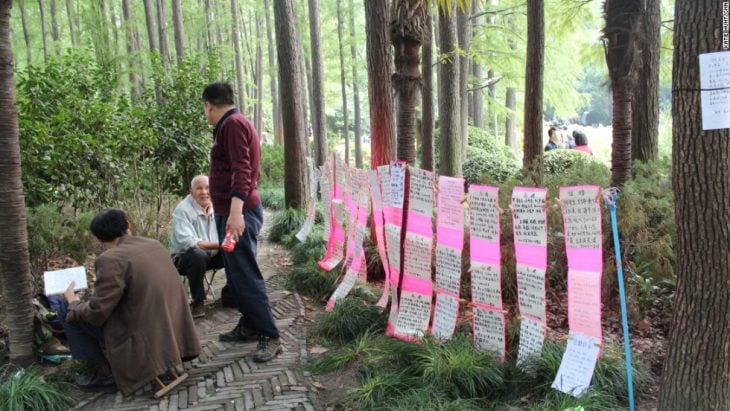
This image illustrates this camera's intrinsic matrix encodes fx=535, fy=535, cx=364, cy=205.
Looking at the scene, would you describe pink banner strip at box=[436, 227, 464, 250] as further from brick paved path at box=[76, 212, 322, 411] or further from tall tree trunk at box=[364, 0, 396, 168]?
tall tree trunk at box=[364, 0, 396, 168]

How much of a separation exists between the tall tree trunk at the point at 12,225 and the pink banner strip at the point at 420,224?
285cm

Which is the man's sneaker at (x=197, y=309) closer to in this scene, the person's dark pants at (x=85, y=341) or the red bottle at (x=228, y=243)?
the person's dark pants at (x=85, y=341)

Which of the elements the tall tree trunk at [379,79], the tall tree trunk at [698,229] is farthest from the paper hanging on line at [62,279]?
the tall tree trunk at [698,229]

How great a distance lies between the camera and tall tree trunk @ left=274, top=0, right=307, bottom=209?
859 cm

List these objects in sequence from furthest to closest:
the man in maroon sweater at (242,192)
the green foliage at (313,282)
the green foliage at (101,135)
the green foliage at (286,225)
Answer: the green foliage at (286,225) → the green foliage at (101,135) → the green foliage at (313,282) → the man in maroon sweater at (242,192)

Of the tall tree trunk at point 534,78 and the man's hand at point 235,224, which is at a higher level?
the tall tree trunk at point 534,78

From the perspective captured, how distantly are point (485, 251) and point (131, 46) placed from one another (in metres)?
17.5

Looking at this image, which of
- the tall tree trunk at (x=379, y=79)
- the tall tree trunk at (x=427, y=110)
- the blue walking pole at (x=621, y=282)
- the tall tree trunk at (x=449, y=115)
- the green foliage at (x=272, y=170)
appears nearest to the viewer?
the blue walking pole at (x=621, y=282)

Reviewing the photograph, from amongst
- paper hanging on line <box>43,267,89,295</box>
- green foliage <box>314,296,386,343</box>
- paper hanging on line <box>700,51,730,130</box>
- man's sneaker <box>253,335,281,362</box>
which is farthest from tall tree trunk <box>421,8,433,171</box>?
paper hanging on line <box>700,51,730,130</box>

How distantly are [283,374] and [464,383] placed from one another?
1347 mm

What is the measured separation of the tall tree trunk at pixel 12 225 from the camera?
3664 millimetres

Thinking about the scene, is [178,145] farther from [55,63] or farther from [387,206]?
[387,206]

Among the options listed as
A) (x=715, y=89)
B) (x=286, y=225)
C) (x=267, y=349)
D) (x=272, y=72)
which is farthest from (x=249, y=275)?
(x=272, y=72)

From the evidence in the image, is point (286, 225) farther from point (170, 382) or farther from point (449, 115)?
point (170, 382)
